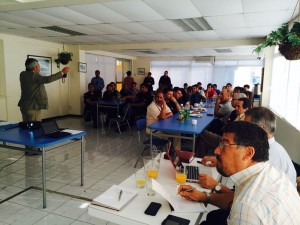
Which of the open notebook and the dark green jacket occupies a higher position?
the dark green jacket

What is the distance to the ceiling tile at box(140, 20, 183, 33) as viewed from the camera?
4830 mm

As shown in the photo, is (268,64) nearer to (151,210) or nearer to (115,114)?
(115,114)

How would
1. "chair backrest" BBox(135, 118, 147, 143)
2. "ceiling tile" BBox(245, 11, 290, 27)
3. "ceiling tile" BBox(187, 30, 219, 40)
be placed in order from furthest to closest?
"ceiling tile" BBox(187, 30, 219, 40) < "ceiling tile" BBox(245, 11, 290, 27) < "chair backrest" BBox(135, 118, 147, 143)

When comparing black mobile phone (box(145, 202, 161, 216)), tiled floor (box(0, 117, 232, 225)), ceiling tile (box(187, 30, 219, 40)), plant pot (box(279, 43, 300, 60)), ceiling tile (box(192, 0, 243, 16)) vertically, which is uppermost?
ceiling tile (box(187, 30, 219, 40))

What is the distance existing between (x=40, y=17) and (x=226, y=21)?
11.7ft

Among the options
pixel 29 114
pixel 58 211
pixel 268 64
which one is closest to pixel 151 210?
pixel 58 211

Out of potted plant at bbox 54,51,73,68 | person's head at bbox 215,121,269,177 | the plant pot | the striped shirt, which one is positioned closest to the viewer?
the striped shirt

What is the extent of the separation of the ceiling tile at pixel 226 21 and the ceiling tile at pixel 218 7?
0.26 metres

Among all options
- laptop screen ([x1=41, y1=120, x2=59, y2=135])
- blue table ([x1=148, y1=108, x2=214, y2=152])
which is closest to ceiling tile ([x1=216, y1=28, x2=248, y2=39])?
blue table ([x1=148, y1=108, x2=214, y2=152])

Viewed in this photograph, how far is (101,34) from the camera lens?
6.19 meters

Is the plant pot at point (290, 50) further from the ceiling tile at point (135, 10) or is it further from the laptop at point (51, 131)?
the laptop at point (51, 131)

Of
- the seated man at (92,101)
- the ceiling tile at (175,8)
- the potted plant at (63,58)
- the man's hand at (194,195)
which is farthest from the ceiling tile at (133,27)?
the man's hand at (194,195)

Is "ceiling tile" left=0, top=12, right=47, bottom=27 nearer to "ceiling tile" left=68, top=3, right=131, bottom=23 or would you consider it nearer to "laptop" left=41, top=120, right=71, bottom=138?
"ceiling tile" left=68, top=3, right=131, bottom=23

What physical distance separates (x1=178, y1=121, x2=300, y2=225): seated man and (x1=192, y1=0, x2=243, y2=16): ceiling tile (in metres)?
2.90
